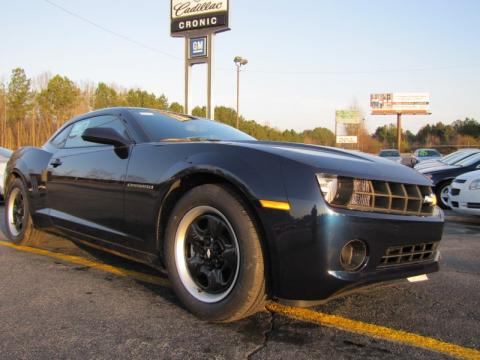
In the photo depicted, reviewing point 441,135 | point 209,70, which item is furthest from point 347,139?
point 209,70

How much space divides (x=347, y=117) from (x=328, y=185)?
62.7 meters

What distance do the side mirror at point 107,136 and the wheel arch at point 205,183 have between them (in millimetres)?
684

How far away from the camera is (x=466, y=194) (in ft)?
23.0

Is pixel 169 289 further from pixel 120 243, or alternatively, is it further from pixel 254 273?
pixel 254 273

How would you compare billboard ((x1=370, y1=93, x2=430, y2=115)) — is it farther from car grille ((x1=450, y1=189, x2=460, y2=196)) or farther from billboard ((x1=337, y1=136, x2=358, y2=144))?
car grille ((x1=450, y1=189, x2=460, y2=196))

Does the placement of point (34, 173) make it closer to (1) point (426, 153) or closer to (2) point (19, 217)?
(2) point (19, 217)

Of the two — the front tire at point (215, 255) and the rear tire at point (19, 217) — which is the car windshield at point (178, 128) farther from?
the rear tire at point (19, 217)

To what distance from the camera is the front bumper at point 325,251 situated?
220 cm

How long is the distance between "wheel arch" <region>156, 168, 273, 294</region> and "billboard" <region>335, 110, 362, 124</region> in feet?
203

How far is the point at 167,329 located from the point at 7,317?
1.00 m

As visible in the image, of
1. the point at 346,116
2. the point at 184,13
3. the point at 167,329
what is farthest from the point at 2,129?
the point at 167,329

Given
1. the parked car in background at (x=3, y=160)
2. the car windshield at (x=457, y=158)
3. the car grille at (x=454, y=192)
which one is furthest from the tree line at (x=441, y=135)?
the parked car in background at (x=3, y=160)

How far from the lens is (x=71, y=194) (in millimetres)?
3703

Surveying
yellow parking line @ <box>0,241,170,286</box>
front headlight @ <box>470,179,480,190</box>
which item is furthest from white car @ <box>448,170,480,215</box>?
yellow parking line @ <box>0,241,170,286</box>
